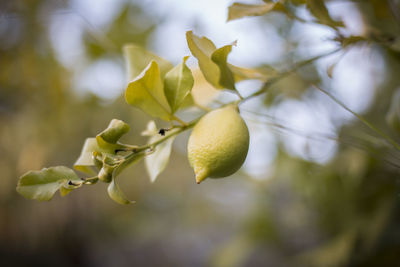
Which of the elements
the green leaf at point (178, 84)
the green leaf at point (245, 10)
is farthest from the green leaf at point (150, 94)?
the green leaf at point (245, 10)

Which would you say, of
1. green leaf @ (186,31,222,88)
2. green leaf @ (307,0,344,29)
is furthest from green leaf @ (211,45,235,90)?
green leaf @ (307,0,344,29)

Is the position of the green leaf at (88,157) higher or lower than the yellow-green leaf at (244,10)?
lower

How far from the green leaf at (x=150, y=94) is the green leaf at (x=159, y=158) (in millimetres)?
29

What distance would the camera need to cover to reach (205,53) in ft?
0.91

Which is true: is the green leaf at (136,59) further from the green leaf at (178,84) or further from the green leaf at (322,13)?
the green leaf at (322,13)

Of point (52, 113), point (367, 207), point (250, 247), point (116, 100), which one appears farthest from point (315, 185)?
point (52, 113)

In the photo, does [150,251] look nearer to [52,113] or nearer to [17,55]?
[52,113]

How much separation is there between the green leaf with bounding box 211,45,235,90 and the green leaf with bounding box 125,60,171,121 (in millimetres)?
59

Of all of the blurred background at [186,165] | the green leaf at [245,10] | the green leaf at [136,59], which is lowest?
the blurred background at [186,165]

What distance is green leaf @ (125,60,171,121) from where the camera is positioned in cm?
26

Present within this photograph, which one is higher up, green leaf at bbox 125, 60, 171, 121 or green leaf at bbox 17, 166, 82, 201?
green leaf at bbox 125, 60, 171, 121

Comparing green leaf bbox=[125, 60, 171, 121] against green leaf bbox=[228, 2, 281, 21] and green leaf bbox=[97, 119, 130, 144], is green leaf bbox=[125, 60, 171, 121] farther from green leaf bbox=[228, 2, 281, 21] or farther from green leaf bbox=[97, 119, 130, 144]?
green leaf bbox=[228, 2, 281, 21]

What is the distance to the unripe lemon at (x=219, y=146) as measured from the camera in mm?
259

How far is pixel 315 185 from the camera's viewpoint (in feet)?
2.76
